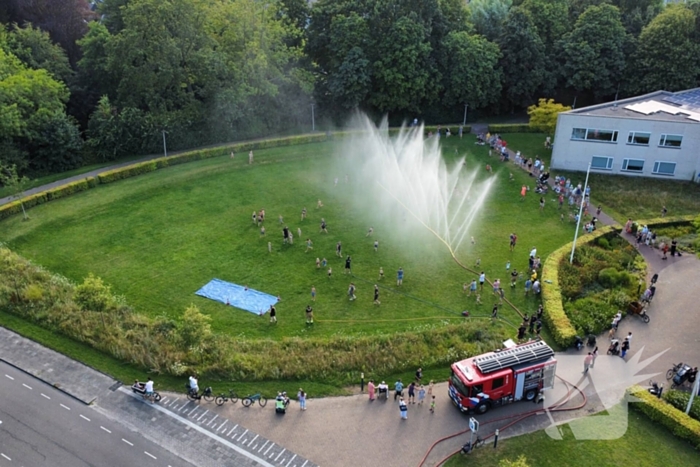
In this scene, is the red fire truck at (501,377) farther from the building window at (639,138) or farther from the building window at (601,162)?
the building window at (639,138)

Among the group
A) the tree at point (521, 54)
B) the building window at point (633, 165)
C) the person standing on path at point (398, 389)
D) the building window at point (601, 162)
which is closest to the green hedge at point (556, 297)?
the person standing on path at point (398, 389)

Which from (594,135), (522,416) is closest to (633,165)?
(594,135)

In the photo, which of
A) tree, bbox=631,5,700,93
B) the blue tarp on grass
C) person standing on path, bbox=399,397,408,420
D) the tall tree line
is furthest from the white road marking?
tree, bbox=631,5,700,93

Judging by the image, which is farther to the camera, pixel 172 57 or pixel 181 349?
pixel 172 57

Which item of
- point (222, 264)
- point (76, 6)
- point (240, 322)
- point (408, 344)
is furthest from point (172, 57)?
point (408, 344)

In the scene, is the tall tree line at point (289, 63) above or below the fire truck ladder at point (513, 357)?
above

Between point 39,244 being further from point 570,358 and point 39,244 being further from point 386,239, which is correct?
point 570,358
